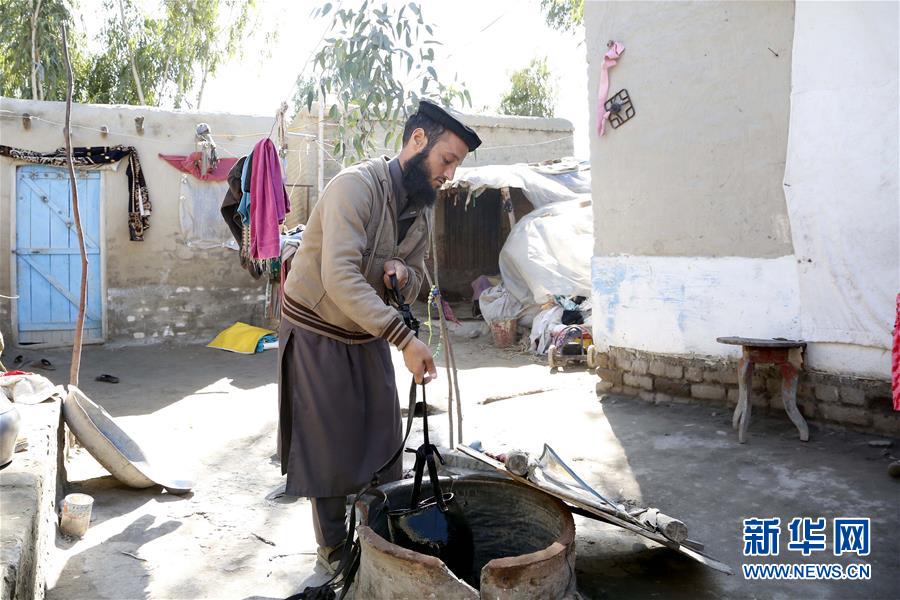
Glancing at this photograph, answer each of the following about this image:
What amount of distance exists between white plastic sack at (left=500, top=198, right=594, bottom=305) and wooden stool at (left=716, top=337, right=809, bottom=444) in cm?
427

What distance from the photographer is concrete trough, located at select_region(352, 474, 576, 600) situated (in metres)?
1.89

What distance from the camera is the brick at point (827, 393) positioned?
4551 mm

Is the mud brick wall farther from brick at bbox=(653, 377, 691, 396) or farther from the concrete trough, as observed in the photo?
the concrete trough

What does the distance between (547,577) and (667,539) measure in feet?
2.24

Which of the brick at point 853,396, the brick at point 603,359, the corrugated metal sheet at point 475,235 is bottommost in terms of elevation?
the brick at point 853,396

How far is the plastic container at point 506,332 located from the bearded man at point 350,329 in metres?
6.45

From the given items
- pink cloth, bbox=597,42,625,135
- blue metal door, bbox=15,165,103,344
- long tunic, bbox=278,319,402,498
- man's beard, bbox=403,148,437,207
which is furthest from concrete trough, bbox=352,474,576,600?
blue metal door, bbox=15,165,103,344

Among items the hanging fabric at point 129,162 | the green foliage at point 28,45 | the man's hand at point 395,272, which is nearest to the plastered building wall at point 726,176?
the man's hand at point 395,272

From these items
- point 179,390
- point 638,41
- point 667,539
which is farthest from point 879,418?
point 179,390

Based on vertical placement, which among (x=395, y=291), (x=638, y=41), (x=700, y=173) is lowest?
(x=395, y=291)

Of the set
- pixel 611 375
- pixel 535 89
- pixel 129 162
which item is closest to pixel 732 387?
pixel 611 375

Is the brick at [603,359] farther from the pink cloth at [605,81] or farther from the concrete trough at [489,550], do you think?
the concrete trough at [489,550]

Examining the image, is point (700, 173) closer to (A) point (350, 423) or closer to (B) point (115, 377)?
(A) point (350, 423)

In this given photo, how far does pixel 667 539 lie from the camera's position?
95.8 inches
